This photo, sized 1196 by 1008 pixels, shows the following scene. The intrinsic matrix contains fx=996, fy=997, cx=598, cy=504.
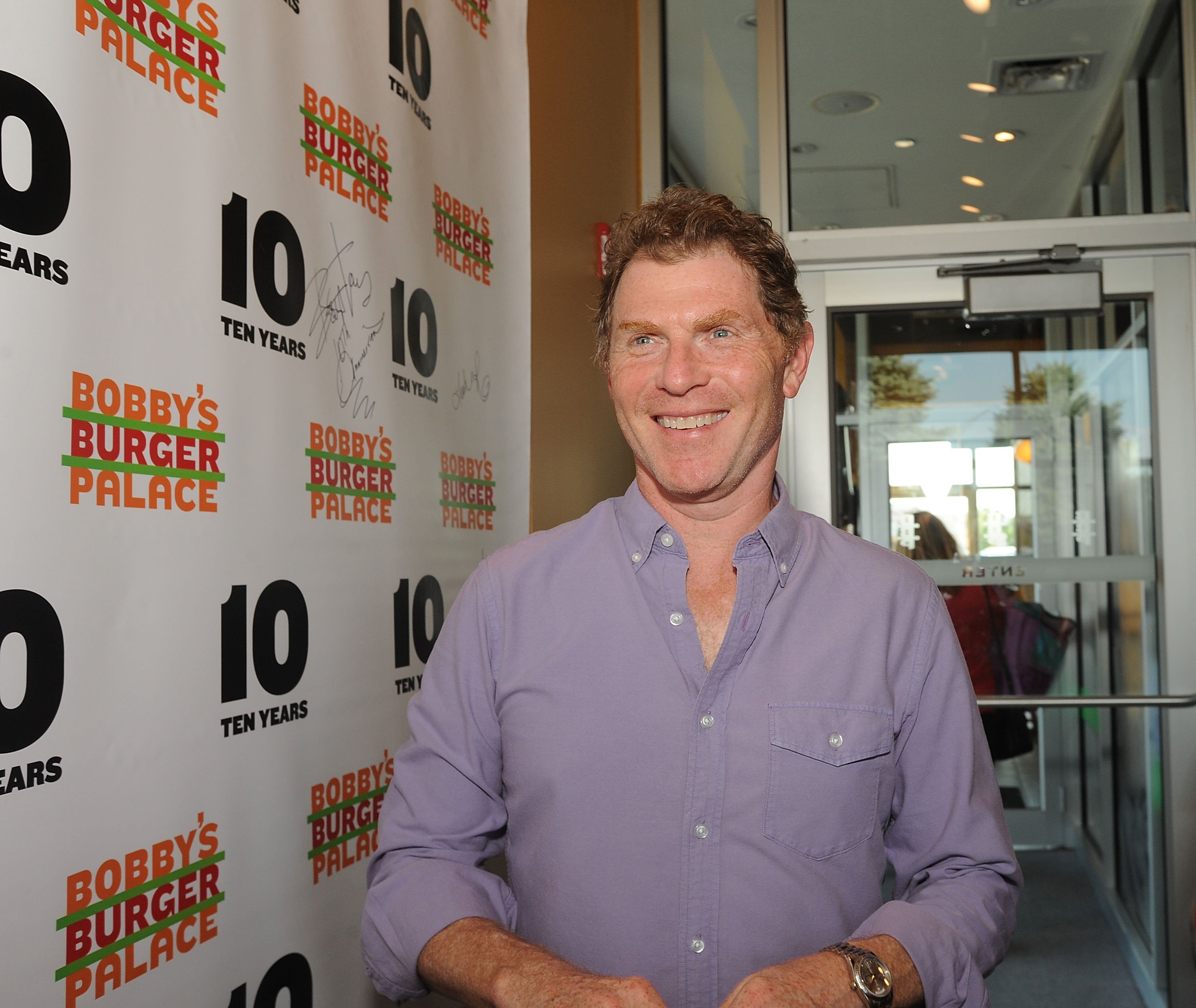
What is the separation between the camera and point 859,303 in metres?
2.90

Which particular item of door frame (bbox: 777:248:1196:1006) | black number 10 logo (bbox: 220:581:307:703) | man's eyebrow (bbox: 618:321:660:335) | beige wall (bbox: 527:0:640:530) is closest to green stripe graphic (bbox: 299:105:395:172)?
man's eyebrow (bbox: 618:321:660:335)

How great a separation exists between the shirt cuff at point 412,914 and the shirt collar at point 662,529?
408mm

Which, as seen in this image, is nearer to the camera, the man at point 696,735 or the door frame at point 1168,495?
the man at point 696,735

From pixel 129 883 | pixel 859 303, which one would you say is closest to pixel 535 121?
pixel 859 303

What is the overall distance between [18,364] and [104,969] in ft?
1.79

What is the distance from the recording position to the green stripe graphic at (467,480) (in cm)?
180

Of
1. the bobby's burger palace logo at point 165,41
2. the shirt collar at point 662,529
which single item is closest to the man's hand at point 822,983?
the shirt collar at point 662,529

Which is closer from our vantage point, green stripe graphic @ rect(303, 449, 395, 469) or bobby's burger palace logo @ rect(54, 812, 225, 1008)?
bobby's burger palace logo @ rect(54, 812, 225, 1008)

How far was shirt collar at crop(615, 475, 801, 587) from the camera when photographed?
1195 mm

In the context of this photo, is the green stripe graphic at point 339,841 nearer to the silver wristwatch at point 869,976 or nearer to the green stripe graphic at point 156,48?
the silver wristwatch at point 869,976

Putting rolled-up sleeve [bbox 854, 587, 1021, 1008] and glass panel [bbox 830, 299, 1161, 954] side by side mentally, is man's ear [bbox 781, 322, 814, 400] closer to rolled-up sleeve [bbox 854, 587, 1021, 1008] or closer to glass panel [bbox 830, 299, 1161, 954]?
rolled-up sleeve [bbox 854, 587, 1021, 1008]

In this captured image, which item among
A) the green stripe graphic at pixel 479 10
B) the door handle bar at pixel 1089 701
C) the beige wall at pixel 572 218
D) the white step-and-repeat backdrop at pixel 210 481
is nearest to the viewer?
the white step-and-repeat backdrop at pixel 210 481

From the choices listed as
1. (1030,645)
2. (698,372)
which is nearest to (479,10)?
(698,372)
